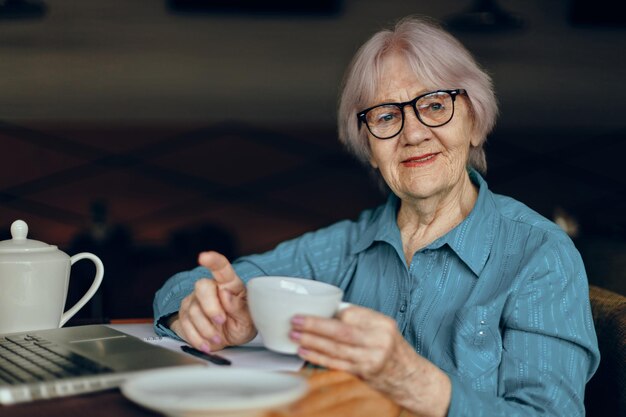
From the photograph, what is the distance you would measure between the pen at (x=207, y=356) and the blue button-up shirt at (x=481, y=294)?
0.59 ft

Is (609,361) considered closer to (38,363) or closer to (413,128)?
(413,128)

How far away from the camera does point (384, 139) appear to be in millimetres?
1639

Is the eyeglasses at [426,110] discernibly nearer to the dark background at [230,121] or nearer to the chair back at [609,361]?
the chair back at [609,361]

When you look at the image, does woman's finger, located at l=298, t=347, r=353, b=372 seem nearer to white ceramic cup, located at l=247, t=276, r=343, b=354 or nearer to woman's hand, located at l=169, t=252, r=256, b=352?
white ceramic cup, located at l=247, t=276, r=343, b=354

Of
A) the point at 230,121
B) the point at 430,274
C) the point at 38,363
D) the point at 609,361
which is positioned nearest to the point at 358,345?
the point at 38,363

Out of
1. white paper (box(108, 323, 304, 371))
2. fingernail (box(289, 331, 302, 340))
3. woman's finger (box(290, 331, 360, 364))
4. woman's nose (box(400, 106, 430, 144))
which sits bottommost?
white paper (box(108, 323, 304, 371))

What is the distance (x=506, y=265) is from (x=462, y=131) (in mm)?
342

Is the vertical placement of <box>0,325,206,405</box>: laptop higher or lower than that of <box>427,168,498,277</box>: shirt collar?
lower

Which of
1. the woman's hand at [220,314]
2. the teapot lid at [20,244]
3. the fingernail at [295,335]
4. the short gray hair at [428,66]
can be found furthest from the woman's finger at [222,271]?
the short gray hair at [428,66]

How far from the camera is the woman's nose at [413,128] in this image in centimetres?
157

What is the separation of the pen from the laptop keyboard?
18 cm

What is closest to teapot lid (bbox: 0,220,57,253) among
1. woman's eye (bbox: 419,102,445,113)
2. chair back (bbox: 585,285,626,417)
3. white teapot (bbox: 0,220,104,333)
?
white teapot (bbox: 0,220,104,333)

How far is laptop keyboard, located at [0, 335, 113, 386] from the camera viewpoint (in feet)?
3.02

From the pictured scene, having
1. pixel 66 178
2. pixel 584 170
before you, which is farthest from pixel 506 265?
pixel 66 178
